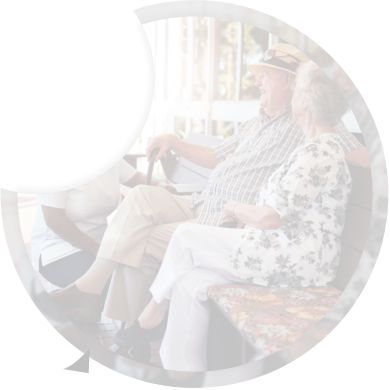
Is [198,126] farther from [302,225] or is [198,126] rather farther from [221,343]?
[221,343]

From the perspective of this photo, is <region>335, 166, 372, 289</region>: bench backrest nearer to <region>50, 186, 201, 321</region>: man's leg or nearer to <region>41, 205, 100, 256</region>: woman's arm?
<region>50, 186, 201, 321</region>: man's leg

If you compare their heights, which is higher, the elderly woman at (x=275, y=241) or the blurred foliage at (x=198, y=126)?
the blurred foliage at (x=198, y=126)

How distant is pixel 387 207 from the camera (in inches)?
37.9

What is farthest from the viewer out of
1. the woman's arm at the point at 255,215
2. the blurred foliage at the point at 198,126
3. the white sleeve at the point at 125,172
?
the blurred foliage at the point at 198,126

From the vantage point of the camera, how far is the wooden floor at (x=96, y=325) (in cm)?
104

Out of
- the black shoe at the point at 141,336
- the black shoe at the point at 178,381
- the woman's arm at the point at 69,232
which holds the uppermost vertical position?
the woman's arm at the point at 69,232

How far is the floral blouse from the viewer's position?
39.3 inches

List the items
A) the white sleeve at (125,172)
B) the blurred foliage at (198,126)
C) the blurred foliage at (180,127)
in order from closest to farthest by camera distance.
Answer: the white sleeve at (125,172) < the blurred foliage at (180,127) < the blurred foliage at (198,126)

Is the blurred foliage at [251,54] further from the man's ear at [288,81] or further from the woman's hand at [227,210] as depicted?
the woman's hand at [227,210]

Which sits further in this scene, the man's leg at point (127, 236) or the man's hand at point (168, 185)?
the man's hand at point (168, 185)

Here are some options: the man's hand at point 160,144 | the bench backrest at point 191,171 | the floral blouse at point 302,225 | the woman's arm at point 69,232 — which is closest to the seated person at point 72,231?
the woman's arm at point 69,232

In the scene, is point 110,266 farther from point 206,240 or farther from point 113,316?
point 206,240

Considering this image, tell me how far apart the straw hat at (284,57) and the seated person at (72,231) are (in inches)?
20.0

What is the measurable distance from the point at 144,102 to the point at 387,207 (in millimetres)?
628
